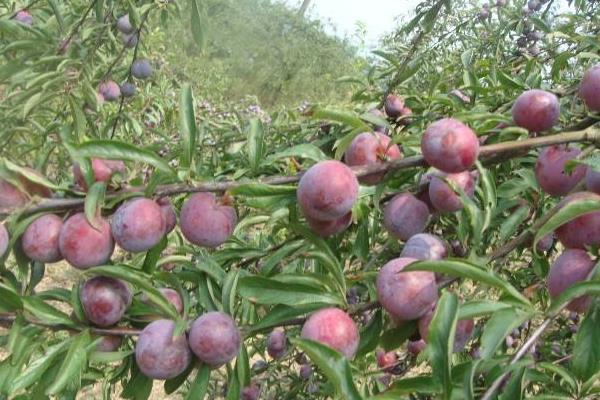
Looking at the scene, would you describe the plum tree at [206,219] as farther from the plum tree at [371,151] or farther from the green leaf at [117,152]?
the plum tree at [371,151]

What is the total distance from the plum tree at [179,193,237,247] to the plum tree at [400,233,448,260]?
26 cm

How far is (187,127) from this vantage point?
3.06ft

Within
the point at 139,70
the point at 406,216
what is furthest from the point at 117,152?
the point at 139,70

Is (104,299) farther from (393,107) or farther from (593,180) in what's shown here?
(393,107)

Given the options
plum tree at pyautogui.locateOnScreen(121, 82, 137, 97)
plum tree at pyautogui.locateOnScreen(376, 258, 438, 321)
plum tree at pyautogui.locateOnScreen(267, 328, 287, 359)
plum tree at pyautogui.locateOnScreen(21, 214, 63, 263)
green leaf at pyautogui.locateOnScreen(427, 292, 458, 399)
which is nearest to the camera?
green leaf at pyautogui.locateOnScreen(427, 292, 458, 399)

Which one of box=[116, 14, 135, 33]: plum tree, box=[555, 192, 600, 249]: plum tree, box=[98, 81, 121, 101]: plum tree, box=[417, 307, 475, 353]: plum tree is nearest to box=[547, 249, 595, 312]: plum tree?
box=[555, 192, 600, 249]: plum tree

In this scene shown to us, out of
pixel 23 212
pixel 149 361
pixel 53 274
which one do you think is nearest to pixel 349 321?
pixel 149 361

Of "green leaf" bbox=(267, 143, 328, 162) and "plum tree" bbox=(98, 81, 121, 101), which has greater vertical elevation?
"green leaf" bbox=(267, 143, 328, 162)

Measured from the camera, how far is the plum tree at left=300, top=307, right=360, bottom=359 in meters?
0.75

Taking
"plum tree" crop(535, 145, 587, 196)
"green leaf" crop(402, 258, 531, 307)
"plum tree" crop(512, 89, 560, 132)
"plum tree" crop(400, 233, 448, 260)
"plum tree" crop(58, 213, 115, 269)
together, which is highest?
"plum tree" crop(512, 89, 560, 132)

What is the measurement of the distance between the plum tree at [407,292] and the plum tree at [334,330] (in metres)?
0.06

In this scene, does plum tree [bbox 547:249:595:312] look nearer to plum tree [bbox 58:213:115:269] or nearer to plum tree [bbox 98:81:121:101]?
plum tree [bbox 58:213:115:269]

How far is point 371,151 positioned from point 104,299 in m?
0.43

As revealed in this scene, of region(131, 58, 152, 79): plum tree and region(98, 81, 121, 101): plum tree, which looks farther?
region(131, 58, 152, 79): plum tree
